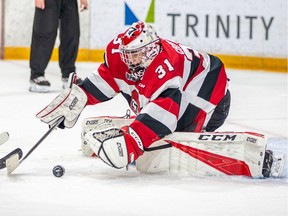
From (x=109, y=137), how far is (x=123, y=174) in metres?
0.20

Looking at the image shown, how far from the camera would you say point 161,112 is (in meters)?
2.81

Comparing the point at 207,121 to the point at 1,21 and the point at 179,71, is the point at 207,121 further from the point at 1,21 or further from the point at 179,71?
the point at 1,21

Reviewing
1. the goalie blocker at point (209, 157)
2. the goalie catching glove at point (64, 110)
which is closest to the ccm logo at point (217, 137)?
the goalie blocker at point (209, 157)

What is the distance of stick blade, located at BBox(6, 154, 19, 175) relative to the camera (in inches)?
113

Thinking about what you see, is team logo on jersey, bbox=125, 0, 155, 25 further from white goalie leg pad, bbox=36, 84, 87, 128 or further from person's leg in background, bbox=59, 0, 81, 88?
white goalie leg pad, bbox=36, 84, 87, 128

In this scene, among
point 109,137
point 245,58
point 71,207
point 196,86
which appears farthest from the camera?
point 245,58

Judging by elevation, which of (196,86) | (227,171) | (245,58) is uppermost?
(196,86)

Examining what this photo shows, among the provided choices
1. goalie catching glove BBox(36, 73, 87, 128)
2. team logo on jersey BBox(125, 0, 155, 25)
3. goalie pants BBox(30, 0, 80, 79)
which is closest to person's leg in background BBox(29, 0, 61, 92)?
goalie pants BBox(30, 0, 80, 79)

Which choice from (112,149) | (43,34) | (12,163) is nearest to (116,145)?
(112,149)

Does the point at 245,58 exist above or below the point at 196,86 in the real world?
below

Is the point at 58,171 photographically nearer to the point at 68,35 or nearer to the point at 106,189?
the point at 106,189

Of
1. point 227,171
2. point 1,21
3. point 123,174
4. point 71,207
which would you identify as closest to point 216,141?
point 227,171

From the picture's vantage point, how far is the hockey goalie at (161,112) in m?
2.81

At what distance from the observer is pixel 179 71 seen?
2918mm
